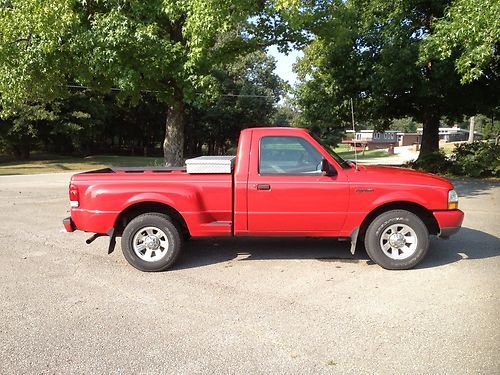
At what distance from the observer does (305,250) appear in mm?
6457

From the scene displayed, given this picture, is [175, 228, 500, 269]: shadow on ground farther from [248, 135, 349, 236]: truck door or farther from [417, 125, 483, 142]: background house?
[417, 125, 483, 142]: background house

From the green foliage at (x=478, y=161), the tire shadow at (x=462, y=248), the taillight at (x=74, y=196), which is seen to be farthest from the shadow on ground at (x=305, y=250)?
the green foliage at (x=478, y=161)

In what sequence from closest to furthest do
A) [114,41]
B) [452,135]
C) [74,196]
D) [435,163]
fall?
[74,196] < [114,41] < [435,163] < [452,135]

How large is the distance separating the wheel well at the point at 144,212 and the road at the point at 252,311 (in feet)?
1.82

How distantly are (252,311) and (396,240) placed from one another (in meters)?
2.30

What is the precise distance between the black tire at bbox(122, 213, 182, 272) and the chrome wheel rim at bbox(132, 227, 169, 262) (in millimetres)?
13

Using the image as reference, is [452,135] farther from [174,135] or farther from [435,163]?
[174,135]

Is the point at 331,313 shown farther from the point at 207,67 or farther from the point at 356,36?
the point at 356,36

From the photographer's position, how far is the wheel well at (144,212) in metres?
5.64

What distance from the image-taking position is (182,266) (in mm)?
5754

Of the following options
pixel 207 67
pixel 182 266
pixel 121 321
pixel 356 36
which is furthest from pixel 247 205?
pixel 356 36

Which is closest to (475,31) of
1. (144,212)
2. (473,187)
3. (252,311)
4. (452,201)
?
(473,187)

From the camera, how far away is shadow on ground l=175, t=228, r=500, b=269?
6.00 m

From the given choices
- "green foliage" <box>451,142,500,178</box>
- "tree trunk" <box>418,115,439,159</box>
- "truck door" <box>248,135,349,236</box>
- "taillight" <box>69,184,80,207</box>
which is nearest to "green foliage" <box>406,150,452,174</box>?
"green foliage" <box>451,142,500,178</box>
